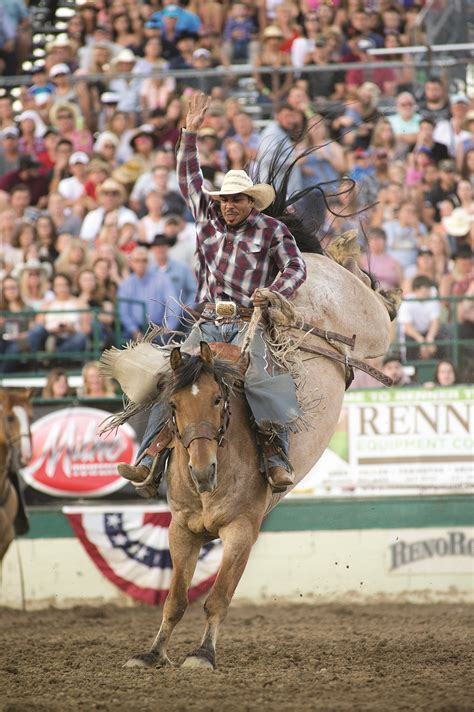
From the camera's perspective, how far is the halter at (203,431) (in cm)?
526

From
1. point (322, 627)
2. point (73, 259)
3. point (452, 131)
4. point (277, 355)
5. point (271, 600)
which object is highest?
point (277, 355)

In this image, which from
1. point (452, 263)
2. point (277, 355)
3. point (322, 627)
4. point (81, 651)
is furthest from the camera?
point (452, 263)

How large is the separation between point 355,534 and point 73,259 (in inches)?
161

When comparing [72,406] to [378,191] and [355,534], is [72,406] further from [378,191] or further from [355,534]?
[378,191]

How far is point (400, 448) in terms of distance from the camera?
9570mm

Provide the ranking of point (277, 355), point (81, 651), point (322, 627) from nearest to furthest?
point (277, 355) < point (81, 651) < point (322, 627)

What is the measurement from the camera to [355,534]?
9.54 m

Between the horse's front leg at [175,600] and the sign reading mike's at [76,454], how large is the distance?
4.01 meters

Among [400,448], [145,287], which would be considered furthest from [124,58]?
[400,448]

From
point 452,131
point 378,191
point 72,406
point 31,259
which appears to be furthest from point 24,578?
point 452,131

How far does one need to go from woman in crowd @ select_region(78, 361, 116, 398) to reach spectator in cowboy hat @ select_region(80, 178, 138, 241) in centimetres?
247

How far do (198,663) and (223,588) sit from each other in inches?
14.3

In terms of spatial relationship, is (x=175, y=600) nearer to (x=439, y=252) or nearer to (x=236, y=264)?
(x=236, y=264)

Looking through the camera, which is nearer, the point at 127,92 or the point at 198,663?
the point at 198,663
